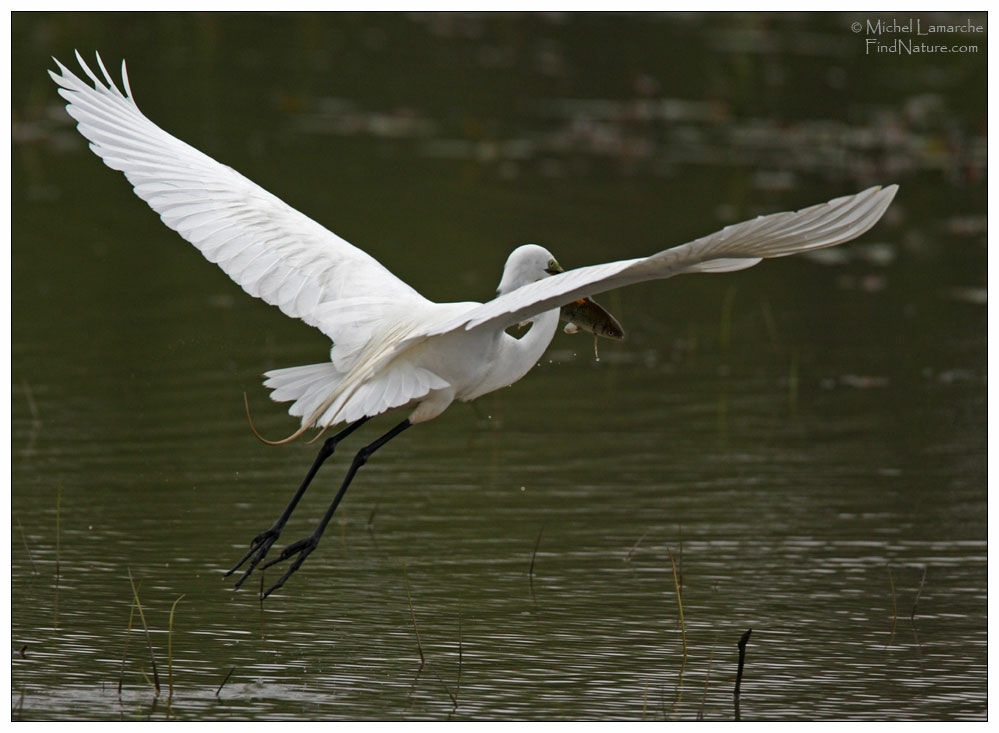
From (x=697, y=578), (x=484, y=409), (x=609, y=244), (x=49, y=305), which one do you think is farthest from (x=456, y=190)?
(x=697, y=578)

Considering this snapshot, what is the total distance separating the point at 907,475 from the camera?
7844 millimetres

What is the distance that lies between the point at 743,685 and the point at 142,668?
1829mm

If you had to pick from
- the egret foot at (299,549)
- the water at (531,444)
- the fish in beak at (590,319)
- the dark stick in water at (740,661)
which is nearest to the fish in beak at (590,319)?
the fish in beak at (590,319)

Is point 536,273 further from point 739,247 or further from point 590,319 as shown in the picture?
point 739,247

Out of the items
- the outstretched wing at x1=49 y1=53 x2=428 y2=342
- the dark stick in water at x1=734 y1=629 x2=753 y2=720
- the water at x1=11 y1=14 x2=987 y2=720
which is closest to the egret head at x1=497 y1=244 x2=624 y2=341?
the outstretched wing at x1=49 y1=53 x2=428 y2=342

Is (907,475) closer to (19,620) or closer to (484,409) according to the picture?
(484,409)

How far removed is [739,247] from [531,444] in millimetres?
3400

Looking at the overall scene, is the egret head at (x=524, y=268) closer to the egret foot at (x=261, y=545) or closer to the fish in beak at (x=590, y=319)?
the fish in beak at (x=590, y=319)

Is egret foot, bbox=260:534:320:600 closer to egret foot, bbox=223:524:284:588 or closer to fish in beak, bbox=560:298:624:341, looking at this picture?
egret foot, bbox=223:524:284:588

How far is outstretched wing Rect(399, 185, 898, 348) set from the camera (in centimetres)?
464

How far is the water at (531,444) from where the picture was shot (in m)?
5.46

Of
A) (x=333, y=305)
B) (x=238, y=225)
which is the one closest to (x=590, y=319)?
(x=333, y=305)

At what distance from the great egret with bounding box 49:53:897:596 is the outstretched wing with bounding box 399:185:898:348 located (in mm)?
37

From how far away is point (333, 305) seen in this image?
6.13 meters
